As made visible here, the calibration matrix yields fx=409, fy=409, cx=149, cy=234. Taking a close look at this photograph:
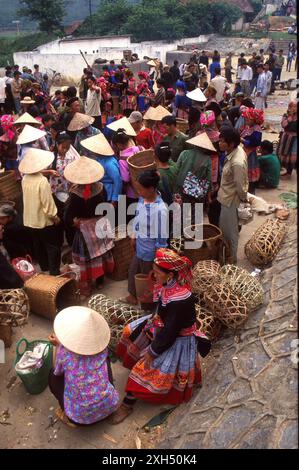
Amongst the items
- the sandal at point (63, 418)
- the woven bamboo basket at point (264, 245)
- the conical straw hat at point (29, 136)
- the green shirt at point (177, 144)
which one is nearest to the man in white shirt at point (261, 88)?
the green shirt at point (177, 144)

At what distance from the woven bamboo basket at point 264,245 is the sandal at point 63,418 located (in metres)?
2.79

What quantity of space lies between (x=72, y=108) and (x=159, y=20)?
1327 inches

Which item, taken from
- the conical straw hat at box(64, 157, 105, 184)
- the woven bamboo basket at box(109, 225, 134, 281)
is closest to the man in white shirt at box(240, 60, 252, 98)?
the woven bamboo basket at box(109, 225, 134, 281)

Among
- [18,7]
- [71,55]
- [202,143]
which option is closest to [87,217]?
[202,143]

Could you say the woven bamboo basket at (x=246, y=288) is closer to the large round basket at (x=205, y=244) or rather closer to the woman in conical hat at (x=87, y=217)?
the large round basket at (x=205, y=244)

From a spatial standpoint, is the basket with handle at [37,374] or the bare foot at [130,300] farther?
the bare foot at [130,300]

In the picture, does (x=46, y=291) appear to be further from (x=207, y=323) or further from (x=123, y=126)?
(x=123, y=126)

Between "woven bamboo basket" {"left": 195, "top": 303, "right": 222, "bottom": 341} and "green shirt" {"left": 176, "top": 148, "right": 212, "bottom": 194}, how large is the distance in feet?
5.46

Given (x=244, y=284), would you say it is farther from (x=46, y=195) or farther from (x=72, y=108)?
(x=72, y=108)

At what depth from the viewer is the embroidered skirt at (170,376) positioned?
3.11 m

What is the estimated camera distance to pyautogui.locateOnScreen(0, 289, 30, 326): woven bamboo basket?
12.7 ft

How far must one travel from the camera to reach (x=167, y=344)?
3.02 meters

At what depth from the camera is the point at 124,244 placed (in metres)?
4.76

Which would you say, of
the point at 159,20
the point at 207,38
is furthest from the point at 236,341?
the point at 207,38
